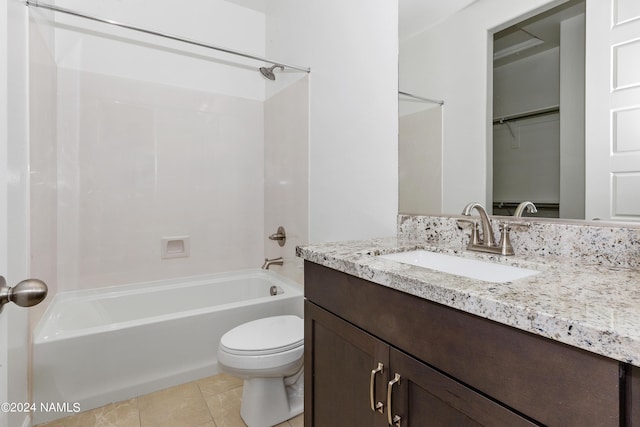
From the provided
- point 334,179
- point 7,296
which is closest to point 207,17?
point 334,179

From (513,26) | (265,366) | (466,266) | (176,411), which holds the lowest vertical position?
(176,411)

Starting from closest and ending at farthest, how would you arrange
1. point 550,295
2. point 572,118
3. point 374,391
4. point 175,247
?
point 550,295, point 374,391, point 572,118, point 175,247

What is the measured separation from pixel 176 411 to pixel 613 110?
83.5 inches

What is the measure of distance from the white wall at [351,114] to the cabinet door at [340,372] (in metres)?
0.64

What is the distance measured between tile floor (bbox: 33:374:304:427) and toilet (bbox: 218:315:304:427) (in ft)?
0.26

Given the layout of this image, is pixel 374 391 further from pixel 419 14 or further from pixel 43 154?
pixel 43 154

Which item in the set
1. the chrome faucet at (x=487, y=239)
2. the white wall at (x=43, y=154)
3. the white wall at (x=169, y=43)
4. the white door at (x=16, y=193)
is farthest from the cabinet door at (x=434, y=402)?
the white wall at (x=169, y=43)

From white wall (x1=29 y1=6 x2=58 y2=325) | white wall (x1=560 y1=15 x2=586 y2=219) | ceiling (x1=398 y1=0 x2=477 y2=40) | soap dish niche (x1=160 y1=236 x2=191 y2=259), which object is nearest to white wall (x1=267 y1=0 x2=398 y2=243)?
ceiling (x1=398 y1=0 x2=477 y2=40)

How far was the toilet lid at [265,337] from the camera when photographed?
4.87 ft

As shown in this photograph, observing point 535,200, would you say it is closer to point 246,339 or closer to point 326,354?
point 326,354

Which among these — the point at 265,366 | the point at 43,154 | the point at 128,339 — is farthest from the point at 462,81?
the point at 43,154

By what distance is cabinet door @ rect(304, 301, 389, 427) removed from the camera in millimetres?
868

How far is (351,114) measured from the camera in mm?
1743

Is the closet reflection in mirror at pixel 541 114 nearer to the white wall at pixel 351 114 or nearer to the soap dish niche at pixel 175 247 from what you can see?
the white wall at pixel 351 114
